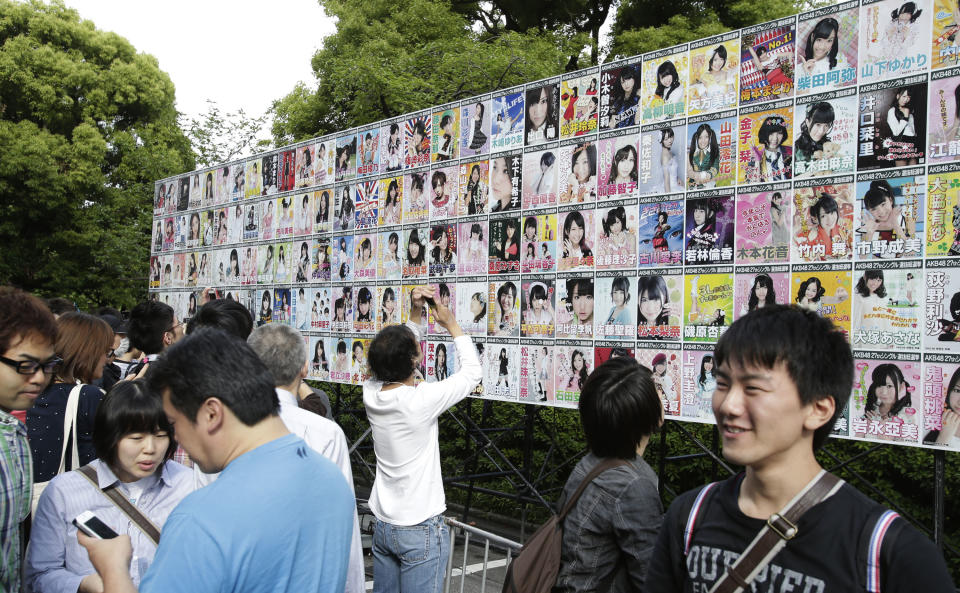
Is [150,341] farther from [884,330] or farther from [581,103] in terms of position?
[884,330]

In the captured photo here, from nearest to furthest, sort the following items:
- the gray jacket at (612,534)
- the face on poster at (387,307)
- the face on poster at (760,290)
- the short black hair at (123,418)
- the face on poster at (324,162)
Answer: the gray jacket at (612,534)
the short black hair at (123,418)
the face on poster at (760,290)
the face on poster at (387,307)
the face on poster at (324,162)

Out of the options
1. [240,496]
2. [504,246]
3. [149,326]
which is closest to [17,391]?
[240,496]

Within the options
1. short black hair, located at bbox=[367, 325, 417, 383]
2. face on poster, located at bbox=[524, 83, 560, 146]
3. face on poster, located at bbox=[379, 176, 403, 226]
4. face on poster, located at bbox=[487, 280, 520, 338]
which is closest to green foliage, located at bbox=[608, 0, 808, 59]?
face on poster, located at bbox=[379, 176, 403, 226]

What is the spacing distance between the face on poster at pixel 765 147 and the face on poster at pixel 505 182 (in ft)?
6.03

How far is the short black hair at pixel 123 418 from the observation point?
291cm

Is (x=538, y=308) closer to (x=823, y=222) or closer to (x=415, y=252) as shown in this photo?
(x=415, y=252)

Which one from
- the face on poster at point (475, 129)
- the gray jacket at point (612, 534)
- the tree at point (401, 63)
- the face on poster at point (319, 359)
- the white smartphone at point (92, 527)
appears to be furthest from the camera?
the tree at point (401, 63)

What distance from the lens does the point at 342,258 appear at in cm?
782

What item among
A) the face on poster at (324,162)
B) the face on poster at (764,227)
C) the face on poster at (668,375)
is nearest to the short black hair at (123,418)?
the face on poster at (668,375)

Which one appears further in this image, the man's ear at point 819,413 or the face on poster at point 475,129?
the face on poster at point 475,129

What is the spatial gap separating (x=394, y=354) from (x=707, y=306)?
2.02 metres

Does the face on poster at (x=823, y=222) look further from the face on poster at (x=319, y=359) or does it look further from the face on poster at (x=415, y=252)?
the face on poster at (x=319, y=359)

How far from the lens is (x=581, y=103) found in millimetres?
5715

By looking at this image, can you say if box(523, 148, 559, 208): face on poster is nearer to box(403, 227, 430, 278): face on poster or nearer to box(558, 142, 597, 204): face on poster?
box(558, 142, 597, 204): face on poster
